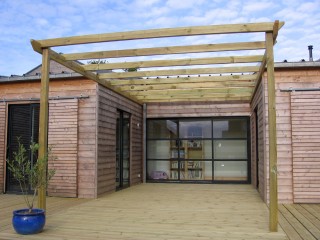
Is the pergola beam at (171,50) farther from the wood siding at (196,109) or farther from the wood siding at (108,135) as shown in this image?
the wood siding at (196,109)

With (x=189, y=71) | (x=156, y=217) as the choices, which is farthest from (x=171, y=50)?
(x=156, y=217)

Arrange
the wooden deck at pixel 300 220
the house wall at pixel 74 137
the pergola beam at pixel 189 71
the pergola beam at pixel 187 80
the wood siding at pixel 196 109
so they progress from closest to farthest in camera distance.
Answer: the wooden deck at pixel 300 220, the pergola beam at pixel 189 71, the house wall at pixel 74 137, the pergola beam at pixel 187 80, the wood siding at pixel 196 109

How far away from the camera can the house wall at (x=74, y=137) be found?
24.2ft

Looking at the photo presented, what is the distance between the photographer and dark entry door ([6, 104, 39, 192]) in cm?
811

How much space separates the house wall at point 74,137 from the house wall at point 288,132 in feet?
11.8

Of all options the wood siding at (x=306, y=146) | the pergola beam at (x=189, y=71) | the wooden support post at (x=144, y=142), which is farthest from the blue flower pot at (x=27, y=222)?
the wooden support post at (x=144, y=142)

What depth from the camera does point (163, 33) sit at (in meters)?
4.79

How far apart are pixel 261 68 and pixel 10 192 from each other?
625cm

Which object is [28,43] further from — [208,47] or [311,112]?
[311,112]

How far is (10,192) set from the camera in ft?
26.6

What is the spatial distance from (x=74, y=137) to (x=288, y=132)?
445 centimetres

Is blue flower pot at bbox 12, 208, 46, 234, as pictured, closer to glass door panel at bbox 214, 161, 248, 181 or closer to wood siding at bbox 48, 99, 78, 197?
wood siding at bbox 48, 99, 78, 197

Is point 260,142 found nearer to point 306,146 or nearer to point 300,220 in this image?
point 306,146

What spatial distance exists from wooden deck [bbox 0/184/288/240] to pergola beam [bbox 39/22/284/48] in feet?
A: 8.56
